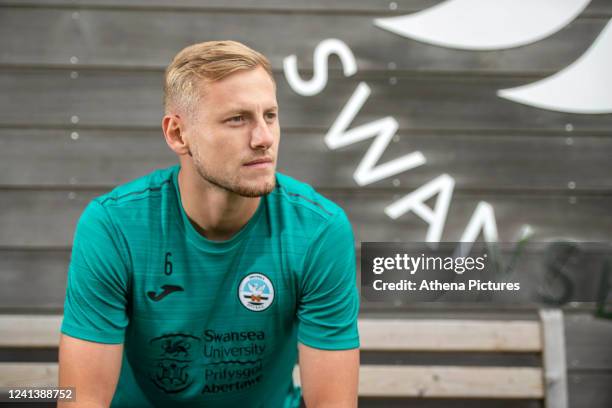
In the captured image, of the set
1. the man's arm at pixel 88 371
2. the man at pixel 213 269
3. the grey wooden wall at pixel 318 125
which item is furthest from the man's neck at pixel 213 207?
the grey wooden wall at pixel 318 125

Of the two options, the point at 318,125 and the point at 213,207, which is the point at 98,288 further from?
the point at 318,125

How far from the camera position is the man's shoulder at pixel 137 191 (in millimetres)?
1417

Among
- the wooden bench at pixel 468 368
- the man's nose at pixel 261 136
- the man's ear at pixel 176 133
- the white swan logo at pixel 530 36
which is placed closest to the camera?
the man's nose at pixel 261 136

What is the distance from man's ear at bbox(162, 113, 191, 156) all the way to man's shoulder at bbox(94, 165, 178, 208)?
0.13 metres

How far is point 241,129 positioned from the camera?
4.27 ft

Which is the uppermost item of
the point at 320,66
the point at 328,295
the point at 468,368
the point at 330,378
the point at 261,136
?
the point at 320,66

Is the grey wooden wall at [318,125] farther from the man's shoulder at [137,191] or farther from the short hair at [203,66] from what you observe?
the short hair at [203,66]

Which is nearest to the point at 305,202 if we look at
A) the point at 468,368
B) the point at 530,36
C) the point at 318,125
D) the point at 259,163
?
the point at 259,163

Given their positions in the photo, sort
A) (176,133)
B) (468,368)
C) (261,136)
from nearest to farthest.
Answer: (261,136) < (176,133) < (468,368)

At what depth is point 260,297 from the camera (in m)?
1.44

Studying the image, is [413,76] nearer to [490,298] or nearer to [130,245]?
[490,298]

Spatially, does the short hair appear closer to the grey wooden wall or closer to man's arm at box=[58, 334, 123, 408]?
man's arm at box=[58, 334, 123, 408]

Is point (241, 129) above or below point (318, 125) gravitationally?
below

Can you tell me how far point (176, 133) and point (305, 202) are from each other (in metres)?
0.36
